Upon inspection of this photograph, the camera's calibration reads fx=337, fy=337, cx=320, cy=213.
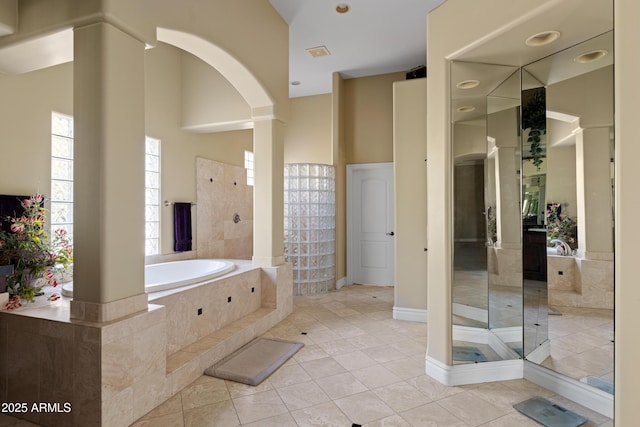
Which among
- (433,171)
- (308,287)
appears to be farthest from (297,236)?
(433,171)

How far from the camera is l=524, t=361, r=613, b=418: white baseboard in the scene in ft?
6.68

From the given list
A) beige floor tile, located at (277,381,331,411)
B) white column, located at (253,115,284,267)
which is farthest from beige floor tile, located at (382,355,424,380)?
white column, located at (253,115,284,267)

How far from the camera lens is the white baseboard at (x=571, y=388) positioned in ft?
6.68

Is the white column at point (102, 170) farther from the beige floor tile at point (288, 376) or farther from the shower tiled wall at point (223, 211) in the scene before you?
the shower tiled wall at point (223, 211)

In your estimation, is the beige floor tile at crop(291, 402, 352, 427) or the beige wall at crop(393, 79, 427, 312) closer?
the beige floor tile at crop(291, 402, 352, 427)

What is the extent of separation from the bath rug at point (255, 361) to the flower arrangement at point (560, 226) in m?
2.26

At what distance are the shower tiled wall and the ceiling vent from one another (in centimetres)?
214

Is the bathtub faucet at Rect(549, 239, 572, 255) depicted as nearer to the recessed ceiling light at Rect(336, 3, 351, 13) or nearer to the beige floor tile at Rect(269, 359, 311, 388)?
the beige floor tile at Rect(269, 359, 311, 388)

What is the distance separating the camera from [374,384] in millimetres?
2480

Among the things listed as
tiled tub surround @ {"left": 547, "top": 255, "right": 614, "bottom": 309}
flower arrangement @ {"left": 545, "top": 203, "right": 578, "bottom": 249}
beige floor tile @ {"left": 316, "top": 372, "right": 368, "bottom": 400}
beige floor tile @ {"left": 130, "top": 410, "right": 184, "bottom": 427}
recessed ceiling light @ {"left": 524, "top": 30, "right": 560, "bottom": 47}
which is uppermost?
recessed ceiling light @ {"left": 524, "top": 30, "right": 560, "bottom": 47}

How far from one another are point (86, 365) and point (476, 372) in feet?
8.31

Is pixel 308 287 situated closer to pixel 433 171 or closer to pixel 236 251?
pixel 236 251

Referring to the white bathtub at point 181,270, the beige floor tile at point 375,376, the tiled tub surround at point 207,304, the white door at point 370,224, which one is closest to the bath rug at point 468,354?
the beige floor tile at point 375,376

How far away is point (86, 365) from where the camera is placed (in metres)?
1.85
